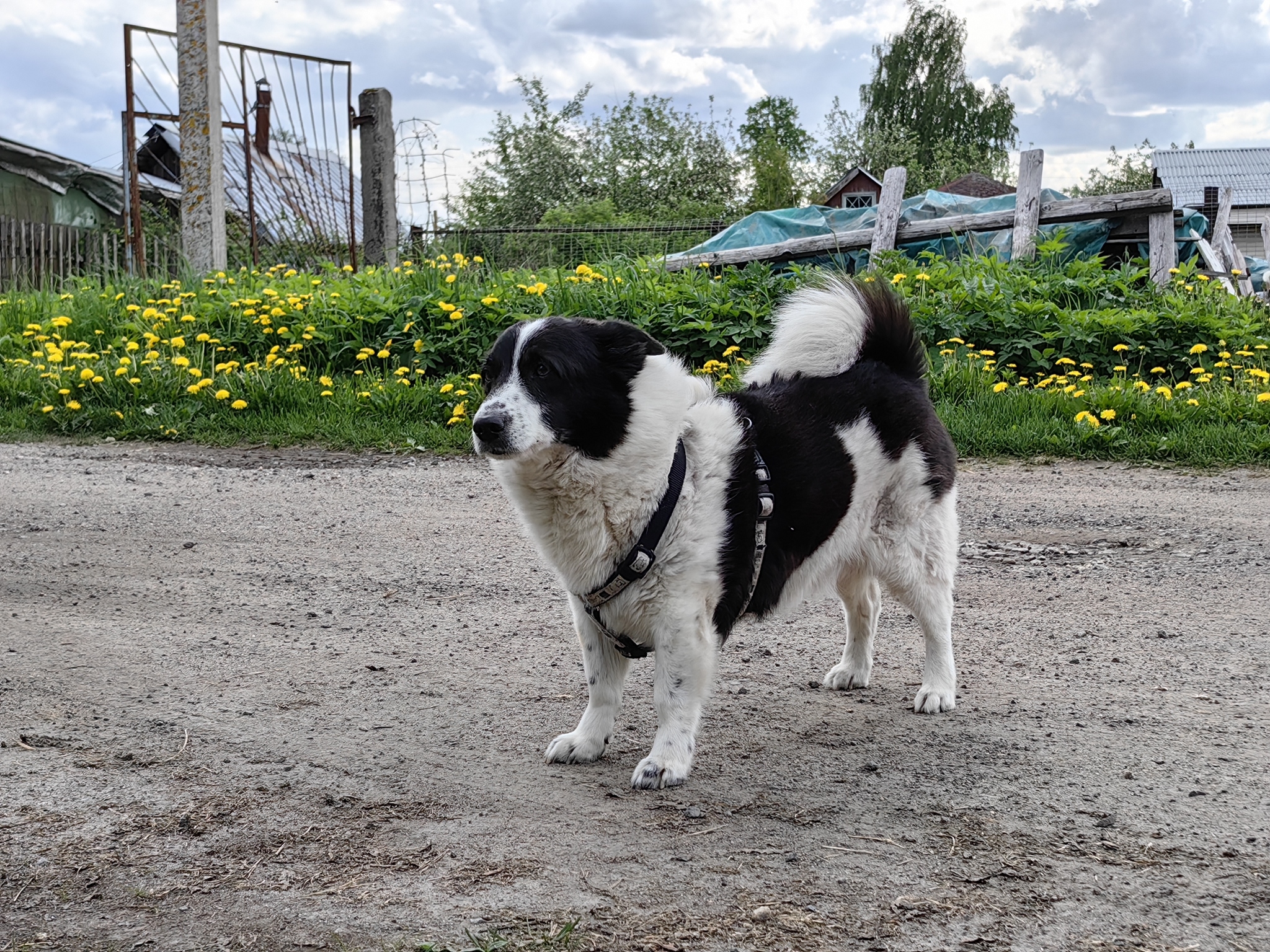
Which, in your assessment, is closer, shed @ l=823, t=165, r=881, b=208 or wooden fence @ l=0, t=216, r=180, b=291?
wooden fence @ l=0, t=216, r=180, b=291

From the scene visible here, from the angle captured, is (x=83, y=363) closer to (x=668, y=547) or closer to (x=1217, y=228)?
(x=668, y=547)

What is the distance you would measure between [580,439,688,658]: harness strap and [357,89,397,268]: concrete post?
29.8 feet

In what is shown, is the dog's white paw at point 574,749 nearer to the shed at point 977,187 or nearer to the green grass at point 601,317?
the green grass at point 601,317

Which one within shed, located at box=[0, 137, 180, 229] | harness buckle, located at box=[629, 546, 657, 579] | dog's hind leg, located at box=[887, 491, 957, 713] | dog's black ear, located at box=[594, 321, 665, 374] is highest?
shed, located at box=[0, 137, 180, 229]

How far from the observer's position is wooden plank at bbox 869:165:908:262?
1133 cm

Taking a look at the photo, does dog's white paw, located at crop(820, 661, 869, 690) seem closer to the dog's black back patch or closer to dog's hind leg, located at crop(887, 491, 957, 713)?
dog's hind leg, located at crop(887, 491, 957, 713)

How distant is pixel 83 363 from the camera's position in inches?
339

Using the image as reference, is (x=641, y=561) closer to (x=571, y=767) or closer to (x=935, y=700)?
(x=571, y=767)

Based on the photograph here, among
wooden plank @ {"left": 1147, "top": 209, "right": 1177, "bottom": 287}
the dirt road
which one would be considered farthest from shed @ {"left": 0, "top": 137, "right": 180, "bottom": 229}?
the dirt road

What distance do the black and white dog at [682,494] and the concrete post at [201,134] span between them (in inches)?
356

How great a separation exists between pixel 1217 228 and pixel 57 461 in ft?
52.4

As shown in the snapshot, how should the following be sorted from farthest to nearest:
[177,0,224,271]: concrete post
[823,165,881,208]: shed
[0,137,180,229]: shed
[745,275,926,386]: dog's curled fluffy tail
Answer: [823,165,881,208]: shed, [0,137,180,229]: shed, [177,0,224,271]: concrete post, [745,275,926,386]: dog's curled fluffy tail

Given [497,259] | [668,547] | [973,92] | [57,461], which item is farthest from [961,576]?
[973,92]

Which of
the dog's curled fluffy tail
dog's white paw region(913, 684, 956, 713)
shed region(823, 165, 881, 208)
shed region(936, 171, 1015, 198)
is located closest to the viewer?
dog's white paw region(913, 684, 956, 713)
